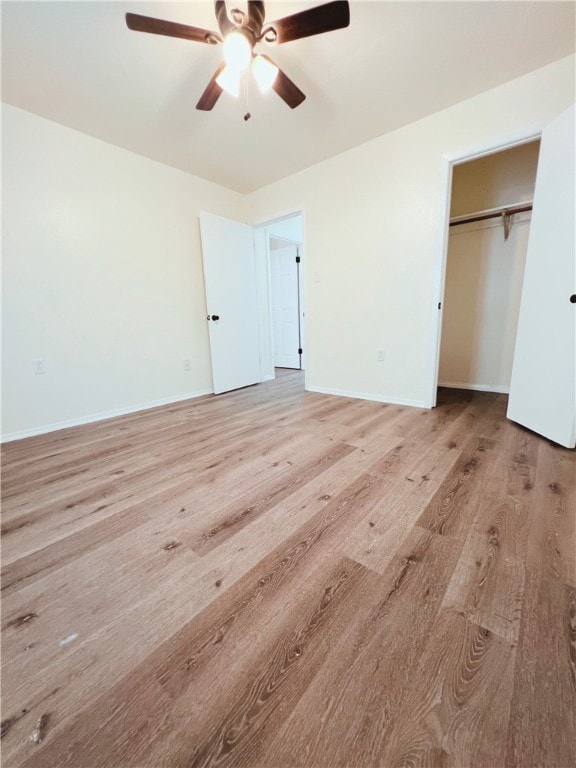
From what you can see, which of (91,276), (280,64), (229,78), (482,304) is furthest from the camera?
(482,304)

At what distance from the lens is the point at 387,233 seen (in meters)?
2.67

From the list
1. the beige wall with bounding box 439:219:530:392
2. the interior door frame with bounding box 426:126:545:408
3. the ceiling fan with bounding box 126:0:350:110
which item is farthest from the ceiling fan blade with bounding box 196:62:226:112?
the beige wall with bounding box 439:219:530:392

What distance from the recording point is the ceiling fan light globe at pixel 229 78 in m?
1.51

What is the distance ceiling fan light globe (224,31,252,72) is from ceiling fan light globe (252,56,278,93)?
9cm

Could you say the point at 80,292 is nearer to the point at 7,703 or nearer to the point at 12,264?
the point at 12,264

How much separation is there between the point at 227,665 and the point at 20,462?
6.63 ft

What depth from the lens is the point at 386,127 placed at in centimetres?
244

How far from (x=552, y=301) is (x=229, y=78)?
2.34 metres

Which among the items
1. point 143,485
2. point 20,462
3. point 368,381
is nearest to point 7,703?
point 143,485

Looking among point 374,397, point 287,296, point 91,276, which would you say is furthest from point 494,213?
point 91,276

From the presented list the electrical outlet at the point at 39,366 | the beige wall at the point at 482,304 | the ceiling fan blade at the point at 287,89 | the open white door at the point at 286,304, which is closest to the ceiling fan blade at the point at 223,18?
the ceiling fan blade at the point at 287,89

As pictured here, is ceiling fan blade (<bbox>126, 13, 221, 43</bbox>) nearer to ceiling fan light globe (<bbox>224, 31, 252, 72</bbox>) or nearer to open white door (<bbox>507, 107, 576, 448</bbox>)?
ceiling fan light globe (<bbox>224, 31, 252, 72</bbox>)

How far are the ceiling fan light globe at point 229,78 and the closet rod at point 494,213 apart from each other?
8.28 ft

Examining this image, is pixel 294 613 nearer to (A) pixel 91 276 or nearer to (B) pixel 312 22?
(B) pixel 312 22
